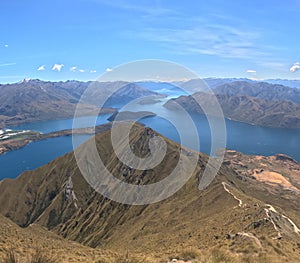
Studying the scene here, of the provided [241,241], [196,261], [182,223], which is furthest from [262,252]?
[182,223]

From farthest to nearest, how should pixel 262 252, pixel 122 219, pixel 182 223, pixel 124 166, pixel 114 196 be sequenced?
pixel 124 166 → pixel 114 196 → pixel 122 219 → pixel 182 223 → pixel 262 252

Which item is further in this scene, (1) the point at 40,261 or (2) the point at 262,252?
(2) the point at 262,252

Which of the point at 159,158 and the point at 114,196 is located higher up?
the point at 159,158

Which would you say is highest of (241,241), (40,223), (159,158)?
(241,241)

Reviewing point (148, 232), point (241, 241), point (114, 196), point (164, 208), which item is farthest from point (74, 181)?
point (241, 241)

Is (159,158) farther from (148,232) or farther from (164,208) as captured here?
(148,232)

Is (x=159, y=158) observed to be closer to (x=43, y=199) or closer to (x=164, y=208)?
(x=164, y=208)

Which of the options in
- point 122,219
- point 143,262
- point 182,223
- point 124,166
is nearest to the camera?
point 143,262
